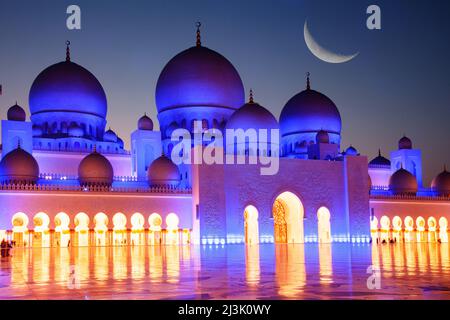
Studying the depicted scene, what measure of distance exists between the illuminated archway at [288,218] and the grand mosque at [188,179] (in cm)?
5

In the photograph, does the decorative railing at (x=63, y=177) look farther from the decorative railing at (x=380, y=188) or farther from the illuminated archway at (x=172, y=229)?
the decorative railing at (x=380, y=188)

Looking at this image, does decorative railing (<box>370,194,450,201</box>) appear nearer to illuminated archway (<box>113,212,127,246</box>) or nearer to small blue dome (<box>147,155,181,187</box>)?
small blue dome (<box>147,155,181,187</box>)

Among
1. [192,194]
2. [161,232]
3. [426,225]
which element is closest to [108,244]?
[161,232]

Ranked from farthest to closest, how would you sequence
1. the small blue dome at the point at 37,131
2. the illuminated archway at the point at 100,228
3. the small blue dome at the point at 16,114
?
the small blue dome at the point at 37,131, the small blue dome at the point at 16,114, the illuminated archway at the point at 100,228

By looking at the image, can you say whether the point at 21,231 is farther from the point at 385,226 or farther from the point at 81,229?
the point at 385,226

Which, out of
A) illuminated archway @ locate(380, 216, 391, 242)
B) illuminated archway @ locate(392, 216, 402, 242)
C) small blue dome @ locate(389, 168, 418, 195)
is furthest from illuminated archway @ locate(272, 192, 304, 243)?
small blue dome @ locate(389, 168, 418, 195)

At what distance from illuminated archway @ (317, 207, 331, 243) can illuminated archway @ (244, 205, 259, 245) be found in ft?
9.74

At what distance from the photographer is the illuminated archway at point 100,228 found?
71.3ft

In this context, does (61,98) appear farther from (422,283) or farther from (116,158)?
(422,283)

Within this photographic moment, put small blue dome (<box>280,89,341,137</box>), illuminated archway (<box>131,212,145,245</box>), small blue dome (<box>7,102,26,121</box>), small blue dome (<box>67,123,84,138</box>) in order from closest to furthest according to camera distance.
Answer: illuminated archway (<box>131,212,145,245</box>)
small blue dome (<box>7,102,26,121</box>)
small blue dome (<box>67,123,84,138</box>)
small blue dome (<box>280,89,341,137</box>)

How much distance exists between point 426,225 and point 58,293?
26.8m

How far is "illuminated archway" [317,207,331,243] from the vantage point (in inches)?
970

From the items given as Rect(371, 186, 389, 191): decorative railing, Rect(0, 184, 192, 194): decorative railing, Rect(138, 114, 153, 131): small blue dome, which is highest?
Rect(138, 114, 153, 131): small blue dome

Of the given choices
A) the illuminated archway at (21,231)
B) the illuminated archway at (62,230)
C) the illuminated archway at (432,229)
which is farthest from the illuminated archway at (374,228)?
the illuminated archway at (21,231)
